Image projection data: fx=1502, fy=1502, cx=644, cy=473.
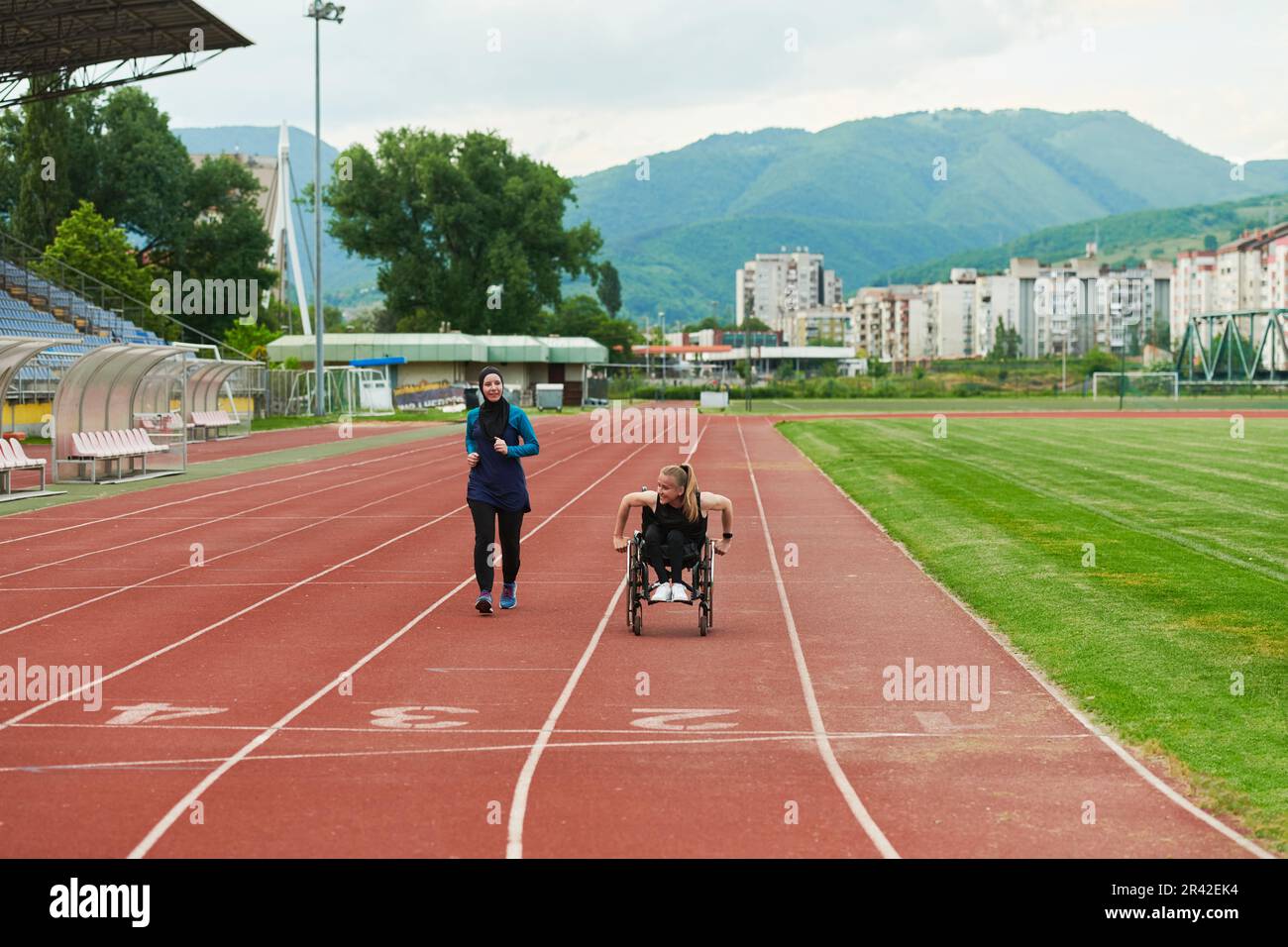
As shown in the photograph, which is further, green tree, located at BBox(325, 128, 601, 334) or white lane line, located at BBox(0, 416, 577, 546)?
green tree, located at BBox(325, 128, 601, 334)

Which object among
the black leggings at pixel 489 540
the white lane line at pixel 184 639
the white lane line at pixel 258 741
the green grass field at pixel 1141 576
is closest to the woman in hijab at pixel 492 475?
the black leggings at pixel 489 540

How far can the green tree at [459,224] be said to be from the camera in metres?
102

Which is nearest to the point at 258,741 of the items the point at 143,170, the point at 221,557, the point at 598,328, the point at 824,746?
the point at 824,746

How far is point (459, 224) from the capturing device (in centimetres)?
10225

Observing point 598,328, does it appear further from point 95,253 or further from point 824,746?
point 824,746

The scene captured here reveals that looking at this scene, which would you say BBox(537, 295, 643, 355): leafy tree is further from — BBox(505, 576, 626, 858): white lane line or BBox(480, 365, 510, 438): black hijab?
BBox(505, 576, 626, 858): white lane line

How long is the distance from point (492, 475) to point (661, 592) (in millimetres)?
2090

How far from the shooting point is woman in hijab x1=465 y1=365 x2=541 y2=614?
1266 centimetres

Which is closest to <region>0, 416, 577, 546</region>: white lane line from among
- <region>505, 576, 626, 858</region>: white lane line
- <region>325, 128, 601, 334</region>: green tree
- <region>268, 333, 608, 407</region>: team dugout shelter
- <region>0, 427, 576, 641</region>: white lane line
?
<region>0, 427, 576, 641</region>: white lane line

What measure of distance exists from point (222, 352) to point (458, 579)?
66.4 meters

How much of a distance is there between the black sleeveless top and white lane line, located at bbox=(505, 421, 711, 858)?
3.40ft

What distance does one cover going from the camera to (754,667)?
34.5 ft

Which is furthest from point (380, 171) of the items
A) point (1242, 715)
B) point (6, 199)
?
point (1242, 715)
